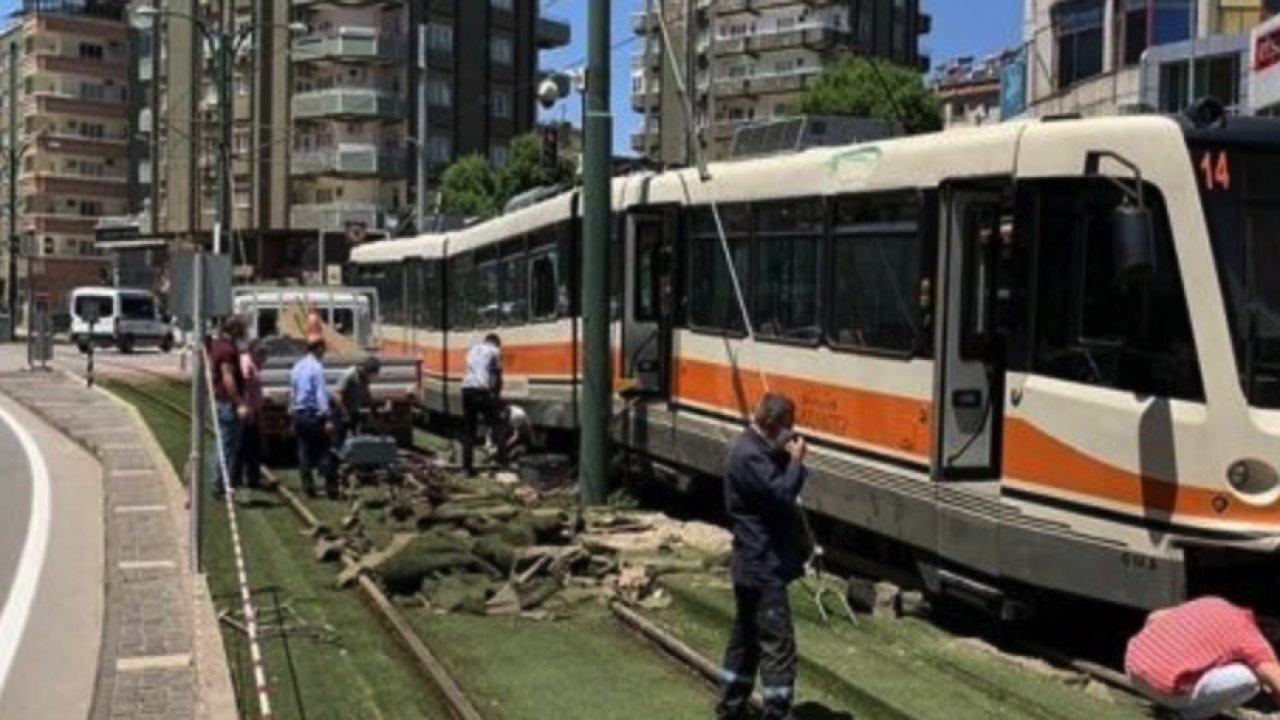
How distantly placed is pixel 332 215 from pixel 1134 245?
277 feet

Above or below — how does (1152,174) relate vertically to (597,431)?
above

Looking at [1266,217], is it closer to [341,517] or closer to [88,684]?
[88,684]

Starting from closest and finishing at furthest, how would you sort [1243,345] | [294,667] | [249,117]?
[1243,345]
[294,667]
[249,117]

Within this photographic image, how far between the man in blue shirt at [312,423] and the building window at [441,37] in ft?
261

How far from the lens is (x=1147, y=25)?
4534 cm

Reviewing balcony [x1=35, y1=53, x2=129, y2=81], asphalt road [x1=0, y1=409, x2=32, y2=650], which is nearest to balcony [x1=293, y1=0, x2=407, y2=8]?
balcony [x1=35, y1=53, x2=129, y2=81]

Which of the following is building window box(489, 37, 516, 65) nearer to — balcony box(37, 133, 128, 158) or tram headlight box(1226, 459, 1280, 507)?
balcony box(37, 133, 128, 158)

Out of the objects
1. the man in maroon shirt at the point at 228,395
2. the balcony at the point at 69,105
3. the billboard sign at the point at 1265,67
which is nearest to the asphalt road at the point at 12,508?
the man in maroon shirt at the point at 228,395

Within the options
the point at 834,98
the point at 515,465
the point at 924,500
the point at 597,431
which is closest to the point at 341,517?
the point at 597,431

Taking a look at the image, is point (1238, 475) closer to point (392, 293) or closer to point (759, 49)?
point (392, 293)

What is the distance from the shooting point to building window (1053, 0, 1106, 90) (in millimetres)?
47938

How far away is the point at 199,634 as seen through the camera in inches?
439

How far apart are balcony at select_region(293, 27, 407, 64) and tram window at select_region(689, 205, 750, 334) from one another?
3132 inches

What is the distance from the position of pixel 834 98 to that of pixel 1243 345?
59.3m
